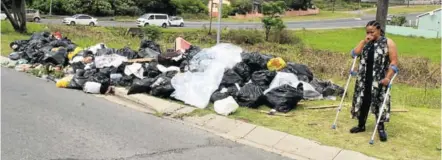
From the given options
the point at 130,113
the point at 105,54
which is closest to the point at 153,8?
the point at 105,54

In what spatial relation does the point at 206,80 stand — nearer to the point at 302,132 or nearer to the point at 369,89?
the point at 302,132

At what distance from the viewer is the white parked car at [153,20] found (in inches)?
1909

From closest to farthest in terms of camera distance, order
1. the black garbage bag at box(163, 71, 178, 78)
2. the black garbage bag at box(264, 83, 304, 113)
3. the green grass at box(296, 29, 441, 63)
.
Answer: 1. the black garbage bag at box(264, 83, 304, 113)
2. the black garbage bag at box(163, 71, 178, 78)
3. the green grass at box(296, 29, 441, 63)

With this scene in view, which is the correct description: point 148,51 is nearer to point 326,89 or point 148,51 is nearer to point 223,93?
point 223,93

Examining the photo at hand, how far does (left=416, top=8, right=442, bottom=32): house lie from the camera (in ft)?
188

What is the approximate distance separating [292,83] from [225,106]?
4.54 feet

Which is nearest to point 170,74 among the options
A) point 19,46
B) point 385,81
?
point 385,81

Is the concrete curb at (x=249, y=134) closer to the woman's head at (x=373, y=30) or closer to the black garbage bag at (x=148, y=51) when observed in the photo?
the woman's head at (x=373, y=30)

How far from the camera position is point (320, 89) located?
984 cm

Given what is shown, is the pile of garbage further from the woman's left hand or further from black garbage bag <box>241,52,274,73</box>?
the woman's left hand

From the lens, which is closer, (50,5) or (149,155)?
(149,155)

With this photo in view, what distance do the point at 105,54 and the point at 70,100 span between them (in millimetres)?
2964

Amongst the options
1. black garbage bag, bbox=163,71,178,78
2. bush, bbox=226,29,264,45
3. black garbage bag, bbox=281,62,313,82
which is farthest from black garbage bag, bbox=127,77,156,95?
bush, bbox=226,29,264,45

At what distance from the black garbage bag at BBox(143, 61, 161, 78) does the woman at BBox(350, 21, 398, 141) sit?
15.8 ft
